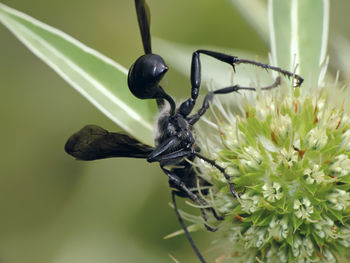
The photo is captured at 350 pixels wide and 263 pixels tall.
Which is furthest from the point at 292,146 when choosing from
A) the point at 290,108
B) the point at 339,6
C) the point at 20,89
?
the point at 20,89

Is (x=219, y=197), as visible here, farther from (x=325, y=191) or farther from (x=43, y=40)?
(x=43, y=40)

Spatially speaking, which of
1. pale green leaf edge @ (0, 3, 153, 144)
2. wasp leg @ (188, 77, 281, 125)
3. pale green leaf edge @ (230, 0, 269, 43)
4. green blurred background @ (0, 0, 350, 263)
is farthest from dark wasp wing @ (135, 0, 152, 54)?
green blurred background @ (0, 0, 350, 263)

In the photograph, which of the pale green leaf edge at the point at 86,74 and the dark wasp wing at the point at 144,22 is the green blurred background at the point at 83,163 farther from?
the dark wasp wing at the point at 144,22

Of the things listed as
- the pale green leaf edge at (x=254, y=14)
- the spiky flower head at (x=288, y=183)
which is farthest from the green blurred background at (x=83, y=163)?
the spiky flower head at (x=288, y=183)

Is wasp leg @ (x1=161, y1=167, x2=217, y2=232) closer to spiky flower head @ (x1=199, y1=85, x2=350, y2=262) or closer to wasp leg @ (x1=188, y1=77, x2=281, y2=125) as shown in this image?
spiky flower head @ (x1=199, y1=85, x2=350, y2=262)

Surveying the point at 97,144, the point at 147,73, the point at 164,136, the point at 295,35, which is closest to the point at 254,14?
the point at 295,35

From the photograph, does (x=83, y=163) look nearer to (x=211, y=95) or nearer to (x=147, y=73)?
(x=211, y=95)
